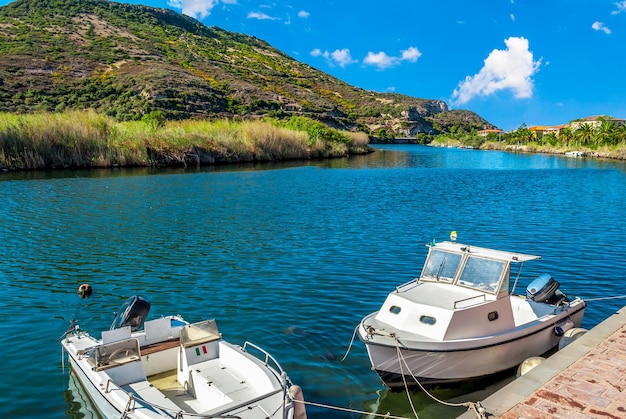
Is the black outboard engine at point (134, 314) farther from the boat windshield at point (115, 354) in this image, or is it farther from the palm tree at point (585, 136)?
the palm tree at point (585, 136)

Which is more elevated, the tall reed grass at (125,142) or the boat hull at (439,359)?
the tall reed grass at (125,142)

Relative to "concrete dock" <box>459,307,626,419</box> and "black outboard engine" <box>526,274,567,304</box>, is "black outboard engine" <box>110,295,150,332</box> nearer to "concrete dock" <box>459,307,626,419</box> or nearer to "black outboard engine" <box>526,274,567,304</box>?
"concrete dock" <box>459,307,626,419</box>

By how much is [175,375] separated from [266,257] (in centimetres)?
951

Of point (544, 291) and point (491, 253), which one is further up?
point (491, 253)

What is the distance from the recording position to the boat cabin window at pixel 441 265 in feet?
38.4

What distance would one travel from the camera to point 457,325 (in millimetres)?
9906

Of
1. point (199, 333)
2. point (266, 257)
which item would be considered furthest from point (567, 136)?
point (199, 333)

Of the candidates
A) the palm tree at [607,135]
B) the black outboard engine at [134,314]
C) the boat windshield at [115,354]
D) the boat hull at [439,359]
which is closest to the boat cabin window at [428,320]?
the boat hull at [439,359]

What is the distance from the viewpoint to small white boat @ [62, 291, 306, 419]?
743 centimetres

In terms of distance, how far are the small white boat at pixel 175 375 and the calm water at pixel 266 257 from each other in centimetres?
117

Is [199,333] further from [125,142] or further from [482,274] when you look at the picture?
[125,142]

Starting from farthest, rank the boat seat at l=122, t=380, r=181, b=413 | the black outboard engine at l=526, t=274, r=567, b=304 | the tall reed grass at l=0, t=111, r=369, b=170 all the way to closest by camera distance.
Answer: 1. the tall reed grass at l=0, t=111, r=369, b=170
2. the black outboard engine at l=526, t=274, r=567, b=304
3. the boat seat at l=122, t=380, r=181, b=413

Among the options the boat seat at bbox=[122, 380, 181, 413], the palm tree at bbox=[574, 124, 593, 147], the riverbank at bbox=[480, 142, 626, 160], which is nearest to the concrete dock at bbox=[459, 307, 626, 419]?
the boat seat at bbox=[122, 380, 181, 413]

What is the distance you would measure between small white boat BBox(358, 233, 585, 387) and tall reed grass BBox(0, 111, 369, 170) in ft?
150
